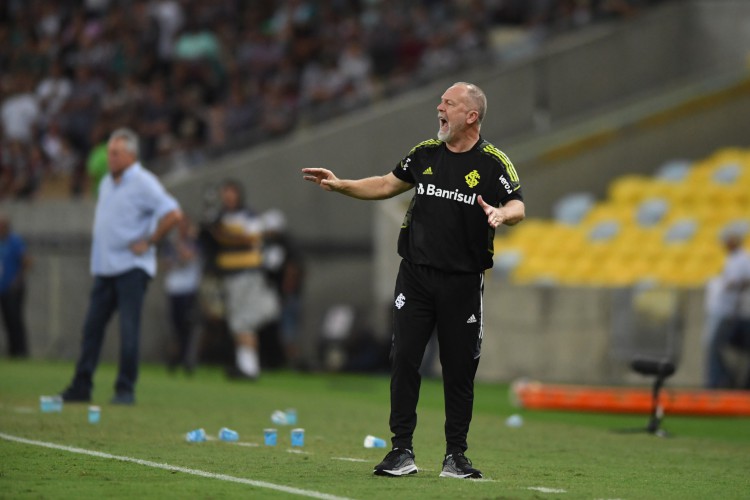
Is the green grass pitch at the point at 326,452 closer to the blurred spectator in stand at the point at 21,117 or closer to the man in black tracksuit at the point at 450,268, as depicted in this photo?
the man in black tracksuit at the point at 450,268

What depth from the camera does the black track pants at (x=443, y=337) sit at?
9.02 metres

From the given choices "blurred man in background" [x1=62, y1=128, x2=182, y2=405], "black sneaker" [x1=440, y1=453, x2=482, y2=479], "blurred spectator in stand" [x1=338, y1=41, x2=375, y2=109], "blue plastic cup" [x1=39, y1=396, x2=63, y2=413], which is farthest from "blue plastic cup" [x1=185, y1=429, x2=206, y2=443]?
"blurred spectator in stand" [x1=338, y1=41, x2=375, y2=109]

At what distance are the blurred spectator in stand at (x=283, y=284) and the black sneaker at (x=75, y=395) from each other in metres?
9.04

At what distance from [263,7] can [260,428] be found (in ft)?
58.0

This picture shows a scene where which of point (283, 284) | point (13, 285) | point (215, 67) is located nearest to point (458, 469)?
point (283, 284)

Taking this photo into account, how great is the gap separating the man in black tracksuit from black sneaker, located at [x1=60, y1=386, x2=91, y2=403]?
18.0 ft

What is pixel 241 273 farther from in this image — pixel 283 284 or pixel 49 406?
pixel 49 406

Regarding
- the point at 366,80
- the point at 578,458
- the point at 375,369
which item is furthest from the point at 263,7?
the point at 578,458

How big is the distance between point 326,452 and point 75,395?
Result: 399 centimetres

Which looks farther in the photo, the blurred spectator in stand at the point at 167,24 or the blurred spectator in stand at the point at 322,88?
the blurred spectator in stand at the point at 167,24

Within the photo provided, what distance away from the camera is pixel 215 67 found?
2752 cm

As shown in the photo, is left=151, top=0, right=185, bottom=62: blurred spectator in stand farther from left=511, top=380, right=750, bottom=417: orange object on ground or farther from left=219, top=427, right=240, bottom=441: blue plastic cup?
left=219, top=427, right=240, bottom=441: blue plastic cup

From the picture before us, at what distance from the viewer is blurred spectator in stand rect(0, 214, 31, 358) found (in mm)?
23312

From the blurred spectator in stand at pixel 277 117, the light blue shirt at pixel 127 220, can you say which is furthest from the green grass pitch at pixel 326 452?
the blurred spectator in stand at pixel 277 117
